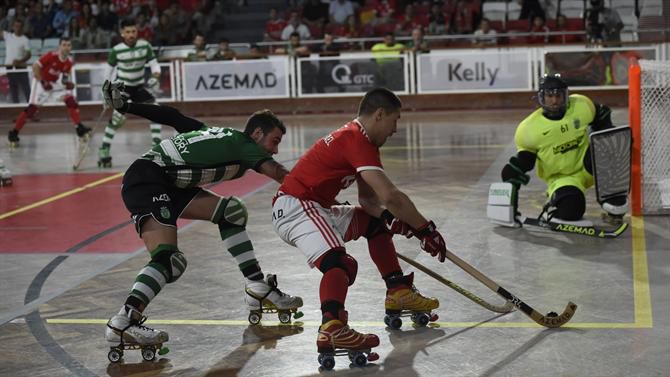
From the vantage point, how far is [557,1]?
24.2 meters

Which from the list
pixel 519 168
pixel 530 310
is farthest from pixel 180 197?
pixel 519 168

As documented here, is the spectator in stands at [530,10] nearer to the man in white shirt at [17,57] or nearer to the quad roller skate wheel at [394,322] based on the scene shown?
the man in white shirt at [17,57]

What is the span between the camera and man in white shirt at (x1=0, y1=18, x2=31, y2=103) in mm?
23531

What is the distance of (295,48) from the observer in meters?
23.0

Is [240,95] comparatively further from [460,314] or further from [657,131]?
[460,314]

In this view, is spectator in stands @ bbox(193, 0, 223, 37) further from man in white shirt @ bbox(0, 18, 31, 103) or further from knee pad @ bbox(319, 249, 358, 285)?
knee pad @ bbox(319, 249, 358, 285)

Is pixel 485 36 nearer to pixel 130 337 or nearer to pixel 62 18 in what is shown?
pixel 62 18

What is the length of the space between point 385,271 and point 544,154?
11.4 feet

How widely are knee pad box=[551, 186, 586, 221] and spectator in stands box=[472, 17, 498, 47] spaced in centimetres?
1303

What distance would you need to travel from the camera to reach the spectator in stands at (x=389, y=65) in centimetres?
2234

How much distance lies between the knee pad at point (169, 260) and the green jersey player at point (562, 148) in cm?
424

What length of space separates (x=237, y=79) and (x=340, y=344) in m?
17.8

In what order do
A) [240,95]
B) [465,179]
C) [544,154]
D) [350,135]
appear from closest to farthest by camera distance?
[350,135], [544,154], [465,179], [240,95]

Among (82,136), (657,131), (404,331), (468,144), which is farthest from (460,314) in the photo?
(82,136)
